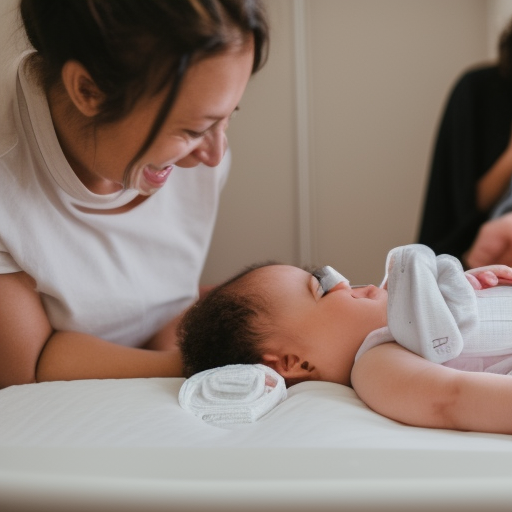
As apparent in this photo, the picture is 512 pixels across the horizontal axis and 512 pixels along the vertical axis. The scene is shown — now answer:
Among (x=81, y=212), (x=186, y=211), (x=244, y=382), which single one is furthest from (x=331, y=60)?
(x=244, y=382)

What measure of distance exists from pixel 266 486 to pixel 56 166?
0.81m

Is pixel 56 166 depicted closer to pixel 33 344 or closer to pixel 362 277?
pixel 33 344

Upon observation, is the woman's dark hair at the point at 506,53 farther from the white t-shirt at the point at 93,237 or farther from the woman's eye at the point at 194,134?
the woman's eye at the point at 194,134

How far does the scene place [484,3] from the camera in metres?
2.09

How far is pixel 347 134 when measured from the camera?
2137 millimetres

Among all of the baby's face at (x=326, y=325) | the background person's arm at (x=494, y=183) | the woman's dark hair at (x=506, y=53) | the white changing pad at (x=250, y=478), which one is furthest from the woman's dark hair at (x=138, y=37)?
the woman's dark hair at (x=506, y=53)

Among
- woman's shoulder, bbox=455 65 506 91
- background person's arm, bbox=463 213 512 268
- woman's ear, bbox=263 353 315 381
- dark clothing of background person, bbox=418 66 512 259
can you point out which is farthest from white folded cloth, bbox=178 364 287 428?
woman's shoulder, bbox=455 65 506 91

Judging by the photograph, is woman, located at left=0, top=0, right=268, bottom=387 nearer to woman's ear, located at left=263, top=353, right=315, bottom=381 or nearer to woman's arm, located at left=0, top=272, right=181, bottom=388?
woman's arm, located at left=0, top=272, right=181, bottom=388

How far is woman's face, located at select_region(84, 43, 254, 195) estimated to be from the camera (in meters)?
0.95

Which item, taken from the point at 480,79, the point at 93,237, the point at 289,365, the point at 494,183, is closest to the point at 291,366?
the point at 289,365

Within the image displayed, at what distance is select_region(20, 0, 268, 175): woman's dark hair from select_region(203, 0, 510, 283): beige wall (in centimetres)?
115

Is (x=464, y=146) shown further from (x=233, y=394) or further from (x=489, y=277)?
(x=233, y=394)

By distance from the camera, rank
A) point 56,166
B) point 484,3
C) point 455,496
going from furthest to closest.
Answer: point 484,3 < point 56,166 < point 455,496

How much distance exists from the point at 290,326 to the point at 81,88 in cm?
45
